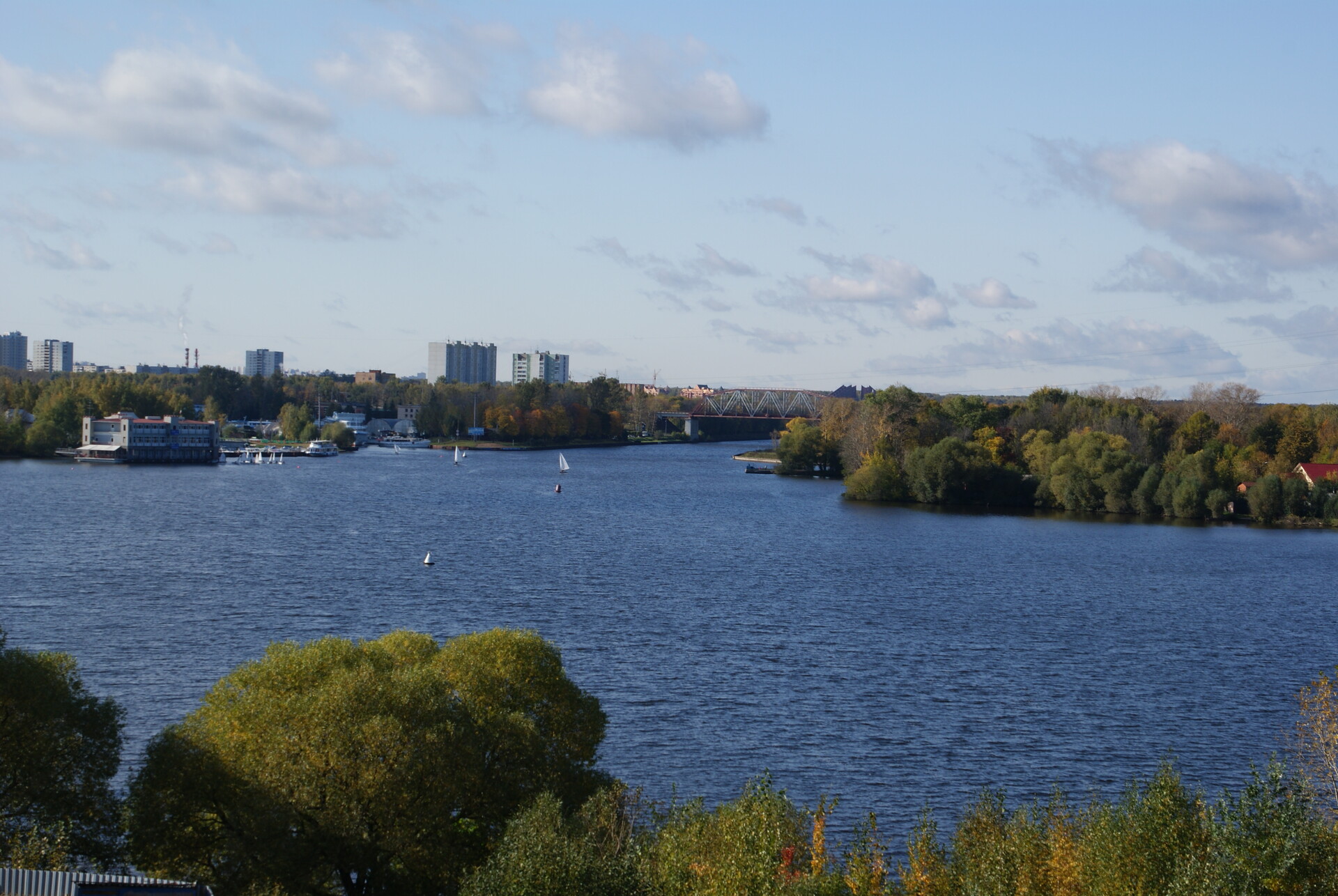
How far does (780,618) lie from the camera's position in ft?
100

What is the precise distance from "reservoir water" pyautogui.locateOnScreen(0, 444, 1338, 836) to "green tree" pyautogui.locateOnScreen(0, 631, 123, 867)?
15.7 feet

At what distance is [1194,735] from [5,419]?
9669 cm

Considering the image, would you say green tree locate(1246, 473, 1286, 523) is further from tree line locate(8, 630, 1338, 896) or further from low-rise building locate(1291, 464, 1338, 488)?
tree line locate(8, 630, 1338, 896)

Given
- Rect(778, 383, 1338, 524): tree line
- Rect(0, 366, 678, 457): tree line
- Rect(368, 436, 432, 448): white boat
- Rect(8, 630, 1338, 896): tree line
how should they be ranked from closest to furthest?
Rect(8, 630, 1338, 896): tree line → Rect(778, 383, 1338, 524): tree line → Rect(0, 366, 678, 457): tree line → Rect(368, 436, 432, 448): white boat

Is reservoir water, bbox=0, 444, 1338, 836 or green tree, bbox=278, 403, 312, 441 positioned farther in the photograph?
green tree, bbox=278, 403, 312, 441

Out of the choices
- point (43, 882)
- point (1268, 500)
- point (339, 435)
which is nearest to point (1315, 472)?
point (1268, 500)

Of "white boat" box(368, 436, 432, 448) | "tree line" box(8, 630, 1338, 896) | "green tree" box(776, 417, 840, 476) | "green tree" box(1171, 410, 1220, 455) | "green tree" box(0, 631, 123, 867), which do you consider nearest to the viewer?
"tree line" box(8, 630, 1338, 896)

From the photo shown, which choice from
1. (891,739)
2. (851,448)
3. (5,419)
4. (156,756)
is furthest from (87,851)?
(5,419)

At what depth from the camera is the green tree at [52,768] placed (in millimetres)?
13109

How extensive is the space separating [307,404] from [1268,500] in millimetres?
100556

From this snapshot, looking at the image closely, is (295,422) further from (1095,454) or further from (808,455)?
(1095,454)

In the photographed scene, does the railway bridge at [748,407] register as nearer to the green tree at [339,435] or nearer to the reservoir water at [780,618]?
the green tree at [339,435]

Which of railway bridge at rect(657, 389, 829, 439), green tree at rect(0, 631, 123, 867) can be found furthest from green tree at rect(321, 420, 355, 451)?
green tree at rect(0, 631, 123, 867)

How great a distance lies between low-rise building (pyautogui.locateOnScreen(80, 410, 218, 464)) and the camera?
9019cm
